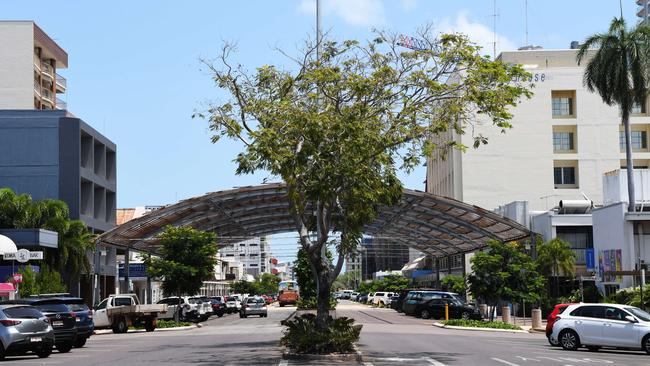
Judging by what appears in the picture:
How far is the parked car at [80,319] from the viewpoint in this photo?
3141 cm

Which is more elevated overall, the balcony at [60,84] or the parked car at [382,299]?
the balcony at [60,84]

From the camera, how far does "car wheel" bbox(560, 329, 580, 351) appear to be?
28.9 meters

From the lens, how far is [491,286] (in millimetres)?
47531

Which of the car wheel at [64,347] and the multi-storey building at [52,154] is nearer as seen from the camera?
the car wheel at [64,347]

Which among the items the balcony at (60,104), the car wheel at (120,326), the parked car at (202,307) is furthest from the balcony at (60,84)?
the car wheel at (120,326)

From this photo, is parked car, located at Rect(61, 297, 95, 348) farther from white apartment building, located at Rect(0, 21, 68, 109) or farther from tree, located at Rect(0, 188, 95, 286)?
white apartment building, located at Rect(0, 21, 68, 109)

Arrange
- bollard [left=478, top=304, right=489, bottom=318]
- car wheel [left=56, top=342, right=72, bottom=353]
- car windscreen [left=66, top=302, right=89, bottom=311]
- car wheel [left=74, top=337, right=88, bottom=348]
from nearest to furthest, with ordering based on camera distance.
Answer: car wheel [left=56, top=342, right=72, bottom=353] → car windscreen [left=66, top=302, right=89, bottom=311] → car wheel [left=74, top=337, right=88, bottom=348] → bollard [left=478, top=304, right=489, bottom=318]

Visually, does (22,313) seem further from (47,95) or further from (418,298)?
(47,95)

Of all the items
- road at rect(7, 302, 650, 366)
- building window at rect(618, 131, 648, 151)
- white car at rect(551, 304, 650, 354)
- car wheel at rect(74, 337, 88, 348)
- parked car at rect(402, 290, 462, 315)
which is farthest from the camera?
building window at rect(618, 131, 648, 151)

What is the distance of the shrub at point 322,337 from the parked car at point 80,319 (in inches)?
393

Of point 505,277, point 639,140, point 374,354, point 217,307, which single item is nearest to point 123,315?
point 505,277

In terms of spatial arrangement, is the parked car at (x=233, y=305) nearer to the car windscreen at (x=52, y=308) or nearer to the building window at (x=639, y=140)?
the building window at (x=639, y=140)

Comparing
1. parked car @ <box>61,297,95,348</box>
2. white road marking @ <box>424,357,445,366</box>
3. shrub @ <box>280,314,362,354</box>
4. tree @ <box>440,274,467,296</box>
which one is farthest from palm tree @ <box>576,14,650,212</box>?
parked car @ <box>61,297,95,348</box>

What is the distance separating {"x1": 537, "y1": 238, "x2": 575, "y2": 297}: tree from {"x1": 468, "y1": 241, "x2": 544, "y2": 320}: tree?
10.2 m
